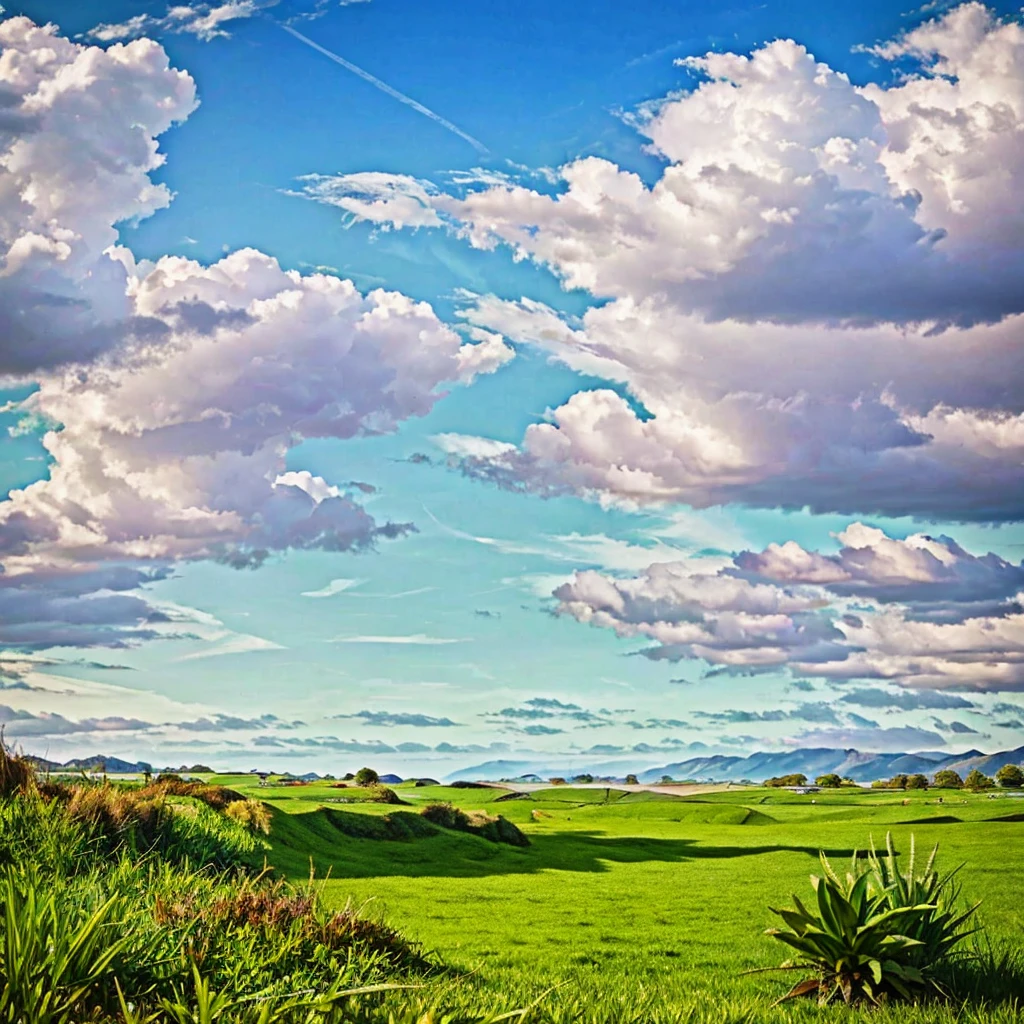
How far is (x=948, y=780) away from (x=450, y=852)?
76.6 meters

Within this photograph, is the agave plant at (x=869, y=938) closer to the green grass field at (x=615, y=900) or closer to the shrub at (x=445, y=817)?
the green grass field at (x=615, y=900)

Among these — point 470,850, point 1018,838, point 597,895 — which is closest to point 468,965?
point 597,895

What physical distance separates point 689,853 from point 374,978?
32.4 meters

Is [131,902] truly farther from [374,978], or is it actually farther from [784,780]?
[784,780]

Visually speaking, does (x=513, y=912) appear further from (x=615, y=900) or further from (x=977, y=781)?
(x=977, y=781)

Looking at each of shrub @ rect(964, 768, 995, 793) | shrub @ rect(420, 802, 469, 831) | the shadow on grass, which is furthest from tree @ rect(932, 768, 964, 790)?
shrub @ rect(420, 802, 469, 831)

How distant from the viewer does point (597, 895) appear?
77.9 ft

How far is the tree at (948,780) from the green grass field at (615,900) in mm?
42008

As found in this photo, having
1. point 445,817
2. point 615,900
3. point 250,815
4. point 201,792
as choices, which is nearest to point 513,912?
point 615,900

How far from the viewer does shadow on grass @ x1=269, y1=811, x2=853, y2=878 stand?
24.8 m

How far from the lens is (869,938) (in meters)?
10.1

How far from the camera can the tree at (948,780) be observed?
298ft

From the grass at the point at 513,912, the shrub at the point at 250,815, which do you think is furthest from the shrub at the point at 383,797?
the shrub at the point at 250,815

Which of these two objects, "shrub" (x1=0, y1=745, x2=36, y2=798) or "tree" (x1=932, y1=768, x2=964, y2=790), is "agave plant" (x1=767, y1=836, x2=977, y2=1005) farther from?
"tree" (x1=932, y1=768, x2=964, y2=790)
